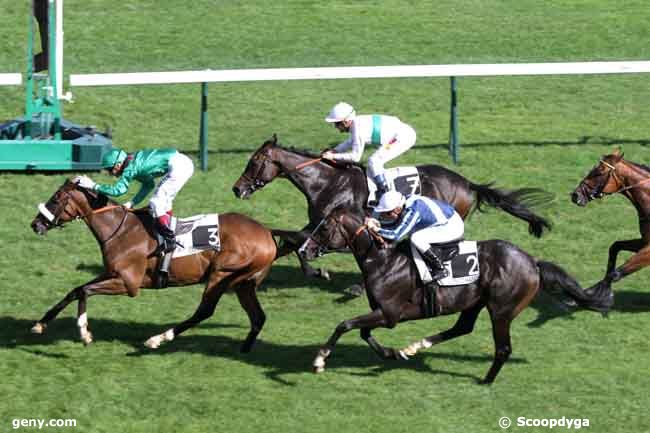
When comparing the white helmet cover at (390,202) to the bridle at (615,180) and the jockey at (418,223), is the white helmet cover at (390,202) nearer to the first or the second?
the jockey at (418,223)

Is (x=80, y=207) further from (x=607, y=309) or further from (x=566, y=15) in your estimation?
(x=566, y=15)

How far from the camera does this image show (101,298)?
12484 millimetres

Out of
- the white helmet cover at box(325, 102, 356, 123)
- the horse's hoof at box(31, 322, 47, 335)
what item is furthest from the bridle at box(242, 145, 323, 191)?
the horse's hoof at box(31, 322, 47, 335)

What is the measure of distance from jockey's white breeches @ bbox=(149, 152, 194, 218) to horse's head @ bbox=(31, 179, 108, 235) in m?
0.51

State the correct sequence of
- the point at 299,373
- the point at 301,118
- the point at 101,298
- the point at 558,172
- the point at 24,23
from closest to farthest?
the point at 299,373, the point at 101,298, the point at 558,172, the point at 301,118, the point at 24,23

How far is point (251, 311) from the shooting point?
37.0ft

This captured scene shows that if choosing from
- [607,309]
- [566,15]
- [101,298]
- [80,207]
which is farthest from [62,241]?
[566,15]

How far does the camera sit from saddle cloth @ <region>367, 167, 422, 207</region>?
12613 mm

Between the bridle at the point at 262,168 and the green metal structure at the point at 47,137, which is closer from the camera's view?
the bridle at the point at 262,168

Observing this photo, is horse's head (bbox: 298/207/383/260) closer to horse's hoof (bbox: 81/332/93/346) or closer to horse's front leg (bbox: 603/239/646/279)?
horse's hoof (bbox: 81/332/93/346)

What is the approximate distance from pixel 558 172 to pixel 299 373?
225 inches

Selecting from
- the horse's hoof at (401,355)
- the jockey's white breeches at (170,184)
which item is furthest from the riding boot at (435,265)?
the jockey's white breeches at (170,184)

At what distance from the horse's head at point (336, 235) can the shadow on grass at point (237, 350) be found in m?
1.02

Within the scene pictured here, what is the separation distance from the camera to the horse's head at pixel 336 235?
10516 millimetres
